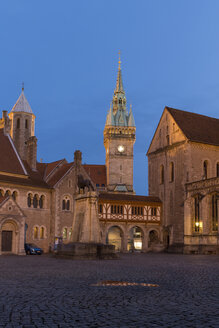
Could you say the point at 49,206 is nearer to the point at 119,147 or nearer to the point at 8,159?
the point at 8,159

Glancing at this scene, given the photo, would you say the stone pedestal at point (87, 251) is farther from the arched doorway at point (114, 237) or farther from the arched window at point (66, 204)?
the arched doorway at point (114, 237)

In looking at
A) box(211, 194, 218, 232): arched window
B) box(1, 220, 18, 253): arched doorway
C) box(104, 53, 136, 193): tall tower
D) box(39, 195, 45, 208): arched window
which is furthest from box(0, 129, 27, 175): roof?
box(104, 53, 136, 193): tall tower

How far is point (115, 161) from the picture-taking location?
326 feet

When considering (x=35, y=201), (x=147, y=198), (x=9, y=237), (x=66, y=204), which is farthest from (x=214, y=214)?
(x=9, y=237)

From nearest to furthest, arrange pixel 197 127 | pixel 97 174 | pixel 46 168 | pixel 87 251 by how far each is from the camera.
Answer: pixel 87 251
pixel 197 127
pixel 46 168
pixel 97 174

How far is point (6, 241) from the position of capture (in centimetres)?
3978

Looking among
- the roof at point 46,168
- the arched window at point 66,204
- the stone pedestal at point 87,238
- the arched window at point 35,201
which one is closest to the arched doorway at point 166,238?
the arched window at point 66,204

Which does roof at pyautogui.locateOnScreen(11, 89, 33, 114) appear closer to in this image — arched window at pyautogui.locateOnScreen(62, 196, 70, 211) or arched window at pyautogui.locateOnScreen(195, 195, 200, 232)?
arched window at pyautogui.locateOnScreen(62, 196, 70, 211)

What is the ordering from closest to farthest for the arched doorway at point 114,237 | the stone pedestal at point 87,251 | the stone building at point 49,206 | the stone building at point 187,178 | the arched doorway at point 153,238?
the stone pedestal at point 87,251 → the stone building at point 49,206 → the stone building at point 187,178 → the arched doorway at point 153,238 → the arched doorway at point 114,237

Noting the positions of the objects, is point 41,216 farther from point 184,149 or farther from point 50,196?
point 184,149

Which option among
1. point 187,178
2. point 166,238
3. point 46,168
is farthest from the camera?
point 46,168

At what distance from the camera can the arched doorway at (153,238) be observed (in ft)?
177

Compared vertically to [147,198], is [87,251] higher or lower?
lower

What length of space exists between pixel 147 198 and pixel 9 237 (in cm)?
2148
